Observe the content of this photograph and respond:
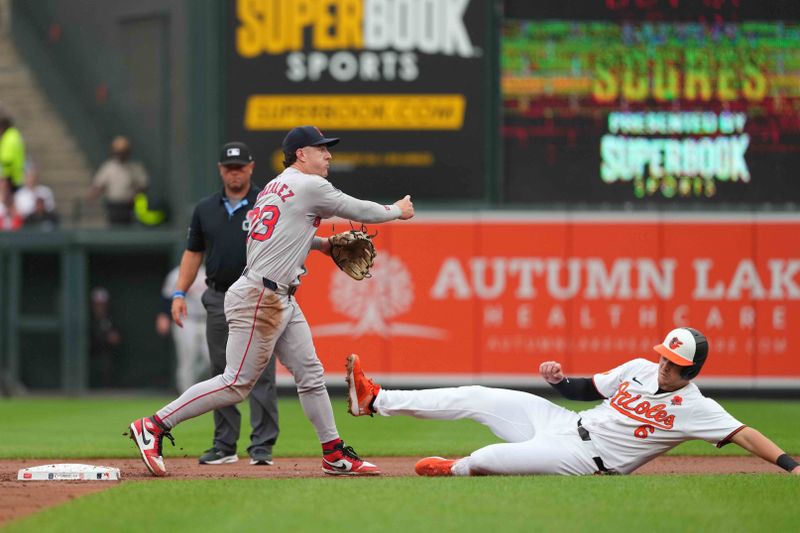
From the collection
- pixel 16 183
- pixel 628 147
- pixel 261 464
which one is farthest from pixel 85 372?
pixel 261 464

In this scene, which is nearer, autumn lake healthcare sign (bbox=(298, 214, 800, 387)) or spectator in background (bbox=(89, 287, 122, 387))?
autumn lake healthcare sign (bbox=(298, 214, 800, 387))

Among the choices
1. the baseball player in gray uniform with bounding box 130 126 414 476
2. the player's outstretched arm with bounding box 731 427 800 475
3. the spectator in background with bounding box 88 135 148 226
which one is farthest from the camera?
the spectator in background with bounding box 88 135 148 226

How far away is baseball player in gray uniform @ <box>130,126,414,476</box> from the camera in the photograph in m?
7.52

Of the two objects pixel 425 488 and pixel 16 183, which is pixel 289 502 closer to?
pixel 425 488

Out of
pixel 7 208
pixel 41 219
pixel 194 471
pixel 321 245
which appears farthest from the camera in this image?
pixel 7 208

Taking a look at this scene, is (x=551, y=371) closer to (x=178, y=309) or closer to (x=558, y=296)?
(x=178, y=309)

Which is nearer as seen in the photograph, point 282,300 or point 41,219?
point 282,300

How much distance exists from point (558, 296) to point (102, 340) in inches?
230

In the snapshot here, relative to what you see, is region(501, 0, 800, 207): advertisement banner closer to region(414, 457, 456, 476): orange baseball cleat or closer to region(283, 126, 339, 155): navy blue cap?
region(283, 126, 339, 155): navy blue cap

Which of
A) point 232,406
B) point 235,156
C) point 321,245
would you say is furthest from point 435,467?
point 235,156

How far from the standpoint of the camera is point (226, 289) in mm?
8852

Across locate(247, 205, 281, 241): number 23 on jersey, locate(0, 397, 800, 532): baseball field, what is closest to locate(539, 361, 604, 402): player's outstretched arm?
locate(0, 397, 800, 532): baseball field

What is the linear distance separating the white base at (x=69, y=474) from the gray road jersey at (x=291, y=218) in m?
1.39

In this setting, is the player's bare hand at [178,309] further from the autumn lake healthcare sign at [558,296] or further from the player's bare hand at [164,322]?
the player's bare hand at [164,322]
